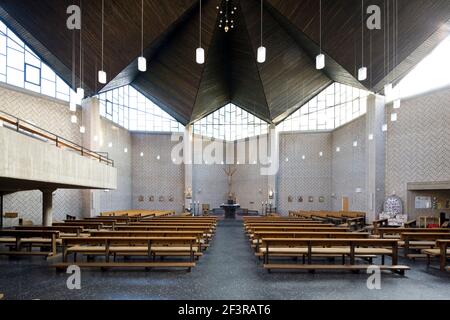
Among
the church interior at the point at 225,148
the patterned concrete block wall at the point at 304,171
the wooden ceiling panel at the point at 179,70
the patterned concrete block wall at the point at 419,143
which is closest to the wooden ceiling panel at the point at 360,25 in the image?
the church interior at the point at 225,148

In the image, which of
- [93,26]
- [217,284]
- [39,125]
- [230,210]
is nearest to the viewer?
[217,284]

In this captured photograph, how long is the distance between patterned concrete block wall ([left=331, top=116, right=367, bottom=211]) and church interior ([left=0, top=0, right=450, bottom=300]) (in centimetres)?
17

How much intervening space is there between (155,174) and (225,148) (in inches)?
223

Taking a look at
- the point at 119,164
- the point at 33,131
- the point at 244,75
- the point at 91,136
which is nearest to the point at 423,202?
the point at 244,75

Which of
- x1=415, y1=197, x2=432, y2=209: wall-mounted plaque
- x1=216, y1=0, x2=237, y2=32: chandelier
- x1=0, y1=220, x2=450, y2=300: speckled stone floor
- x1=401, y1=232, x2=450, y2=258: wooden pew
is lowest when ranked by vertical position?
x1=0, y1=220, x2=450, y2=300: speckled stone floor

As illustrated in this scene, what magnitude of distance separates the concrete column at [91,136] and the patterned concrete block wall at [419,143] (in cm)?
1449

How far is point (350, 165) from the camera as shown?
19.0 meters

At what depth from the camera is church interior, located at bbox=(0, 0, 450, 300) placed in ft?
19.8

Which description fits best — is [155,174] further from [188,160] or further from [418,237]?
[418,237]

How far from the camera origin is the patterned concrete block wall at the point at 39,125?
12320 millimetres

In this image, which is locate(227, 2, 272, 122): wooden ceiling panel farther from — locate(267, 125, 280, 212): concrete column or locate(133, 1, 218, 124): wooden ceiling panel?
locate(133, 1, 218, 124): wooden ceiling panel

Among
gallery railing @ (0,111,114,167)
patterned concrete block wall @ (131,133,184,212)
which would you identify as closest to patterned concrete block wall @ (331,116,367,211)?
patterned concrete block wall @ (131,133,184,212)

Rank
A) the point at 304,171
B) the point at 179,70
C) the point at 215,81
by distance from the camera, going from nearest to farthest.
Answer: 1. the point at 179,70
2. the point at 215,81
3. the point at 304,171
